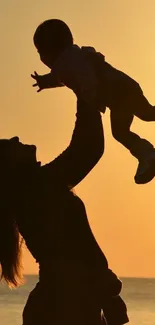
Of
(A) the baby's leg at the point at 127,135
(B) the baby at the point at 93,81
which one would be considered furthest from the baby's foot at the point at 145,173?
(A) the baby's leg at the point at 127,135

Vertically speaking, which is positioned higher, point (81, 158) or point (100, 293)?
point (81, 158)

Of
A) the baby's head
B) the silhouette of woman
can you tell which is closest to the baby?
the baby's head

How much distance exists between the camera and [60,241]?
3.64 metres

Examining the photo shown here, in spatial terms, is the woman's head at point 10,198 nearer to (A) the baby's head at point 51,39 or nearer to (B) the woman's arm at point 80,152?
(B) the woman's arm at point 80,152

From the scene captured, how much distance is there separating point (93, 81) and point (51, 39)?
24cm

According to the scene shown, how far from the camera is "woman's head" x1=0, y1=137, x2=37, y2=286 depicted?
12.0ft

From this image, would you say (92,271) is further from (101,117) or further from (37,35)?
(37,35)

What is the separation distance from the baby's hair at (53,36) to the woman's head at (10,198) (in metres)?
0.40

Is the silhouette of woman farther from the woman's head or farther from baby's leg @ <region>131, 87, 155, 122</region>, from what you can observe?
baby's leg @ <region>131, 87, 155, 122</region>

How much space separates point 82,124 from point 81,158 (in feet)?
0.43

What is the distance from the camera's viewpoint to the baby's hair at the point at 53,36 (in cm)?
375

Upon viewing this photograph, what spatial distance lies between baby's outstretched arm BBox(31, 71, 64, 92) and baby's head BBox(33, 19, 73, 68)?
0.25 ft

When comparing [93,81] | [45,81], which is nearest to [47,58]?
[45,81]

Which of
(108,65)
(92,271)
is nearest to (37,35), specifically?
(108,65)
